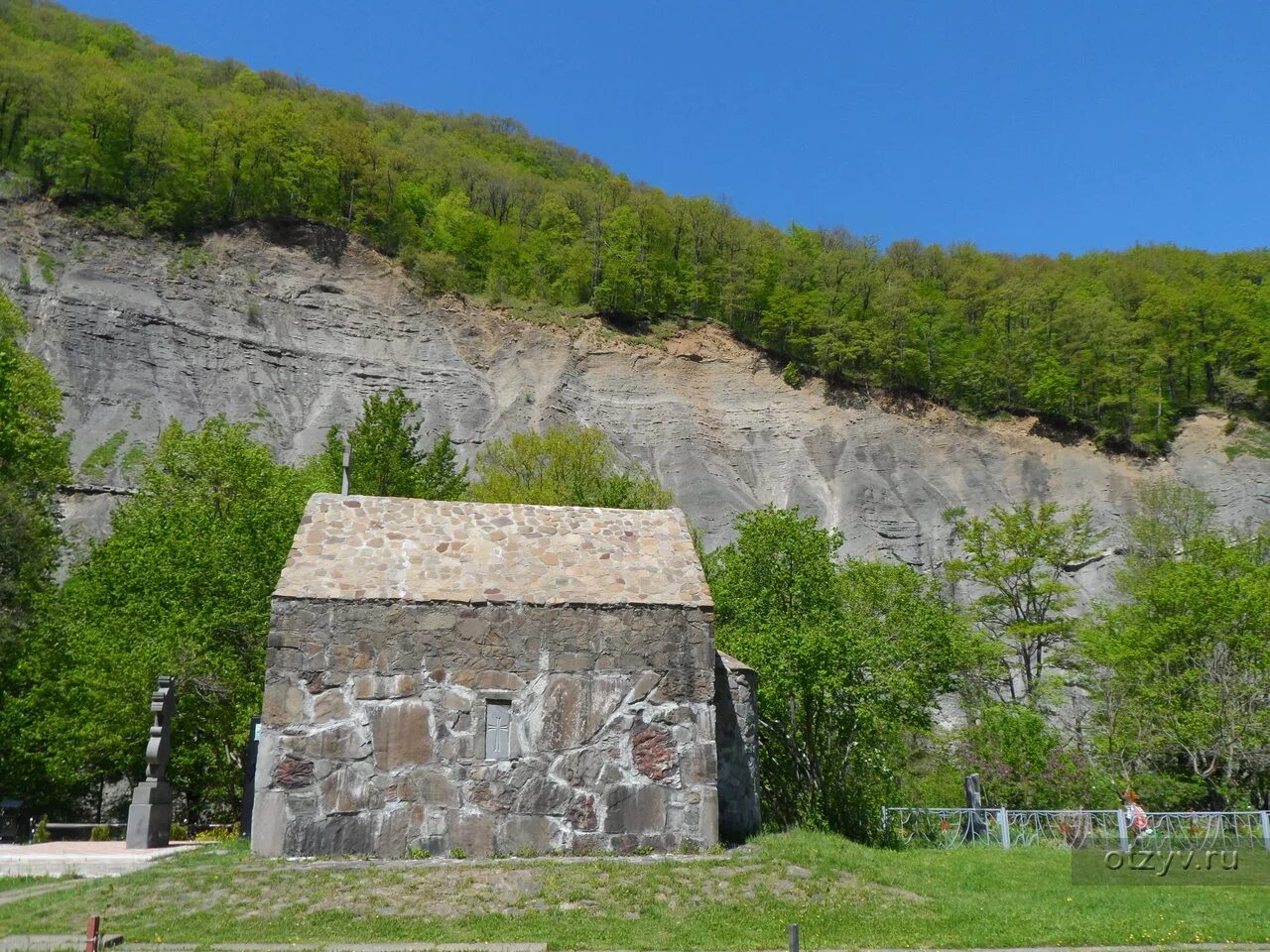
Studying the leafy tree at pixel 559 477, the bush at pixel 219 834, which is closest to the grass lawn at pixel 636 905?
the bush at pixel 219 834

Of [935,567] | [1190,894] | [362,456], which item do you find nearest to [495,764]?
[1190,894]

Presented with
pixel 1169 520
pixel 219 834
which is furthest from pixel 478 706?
pixel 1169 520

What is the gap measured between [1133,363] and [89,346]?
60.0 m

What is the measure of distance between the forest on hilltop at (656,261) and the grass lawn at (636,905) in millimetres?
49292

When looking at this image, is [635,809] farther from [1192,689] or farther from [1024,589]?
[1024,589]

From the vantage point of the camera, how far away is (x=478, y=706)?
45.3 feet

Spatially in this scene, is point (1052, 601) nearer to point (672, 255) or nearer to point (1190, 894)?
point (1190, 894)

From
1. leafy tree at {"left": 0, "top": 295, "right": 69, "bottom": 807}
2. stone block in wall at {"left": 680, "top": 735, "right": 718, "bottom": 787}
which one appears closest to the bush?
leafy tree at {"left": 0, "top": 295, "right": 69, "bottom": 807}

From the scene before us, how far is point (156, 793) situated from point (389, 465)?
17507 millimetres

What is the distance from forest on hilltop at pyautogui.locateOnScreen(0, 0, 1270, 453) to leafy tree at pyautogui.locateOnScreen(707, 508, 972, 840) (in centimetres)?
3760

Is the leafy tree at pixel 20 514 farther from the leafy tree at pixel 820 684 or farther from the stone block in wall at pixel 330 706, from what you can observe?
the leafy tree at pixel 820 684

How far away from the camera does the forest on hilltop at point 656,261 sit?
5734 cm

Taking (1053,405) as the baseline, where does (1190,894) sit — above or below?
below

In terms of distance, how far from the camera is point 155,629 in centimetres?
2322
